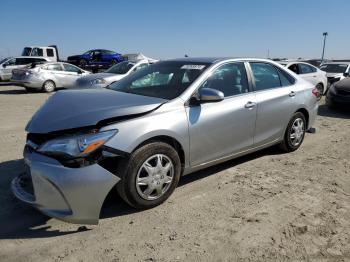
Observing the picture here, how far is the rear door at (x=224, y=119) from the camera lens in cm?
396

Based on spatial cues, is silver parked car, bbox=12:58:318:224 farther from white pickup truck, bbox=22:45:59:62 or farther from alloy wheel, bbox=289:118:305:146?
white pickup truck, bbox=22:45:59:62

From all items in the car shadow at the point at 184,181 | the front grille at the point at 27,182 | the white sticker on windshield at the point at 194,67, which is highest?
the white sticker on windshield at the point at 194,67

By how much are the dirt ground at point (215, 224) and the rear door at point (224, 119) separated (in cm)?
45

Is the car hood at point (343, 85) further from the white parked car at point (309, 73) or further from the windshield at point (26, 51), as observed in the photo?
the windshield at point (26, 51)

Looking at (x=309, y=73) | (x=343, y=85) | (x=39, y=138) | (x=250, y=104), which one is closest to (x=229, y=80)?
(x=250, y=104)

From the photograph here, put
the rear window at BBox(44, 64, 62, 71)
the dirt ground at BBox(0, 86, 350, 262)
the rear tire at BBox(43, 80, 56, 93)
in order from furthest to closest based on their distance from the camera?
the rear window at BBox(44, 64, 62, 71) < the rear tire at BBox(43, 80, 56, 93) < the dirt ground at BBox(0, 86, 350, 262)

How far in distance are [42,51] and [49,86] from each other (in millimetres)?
9252

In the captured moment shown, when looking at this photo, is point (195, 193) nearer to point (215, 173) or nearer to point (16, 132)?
point (215, 173)

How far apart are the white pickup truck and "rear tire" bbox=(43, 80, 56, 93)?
26.3 feet

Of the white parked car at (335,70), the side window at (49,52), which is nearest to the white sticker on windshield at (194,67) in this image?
the white parked car at (335,70)

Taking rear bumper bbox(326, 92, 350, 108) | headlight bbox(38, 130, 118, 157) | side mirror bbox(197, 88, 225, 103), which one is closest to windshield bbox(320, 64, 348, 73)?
rear bumper bbox(326, 92, 350, 108)

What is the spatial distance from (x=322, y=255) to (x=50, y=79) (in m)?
15.4

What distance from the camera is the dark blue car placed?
27562 millimetres

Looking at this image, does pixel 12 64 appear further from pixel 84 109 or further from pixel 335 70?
pixel 84 109
